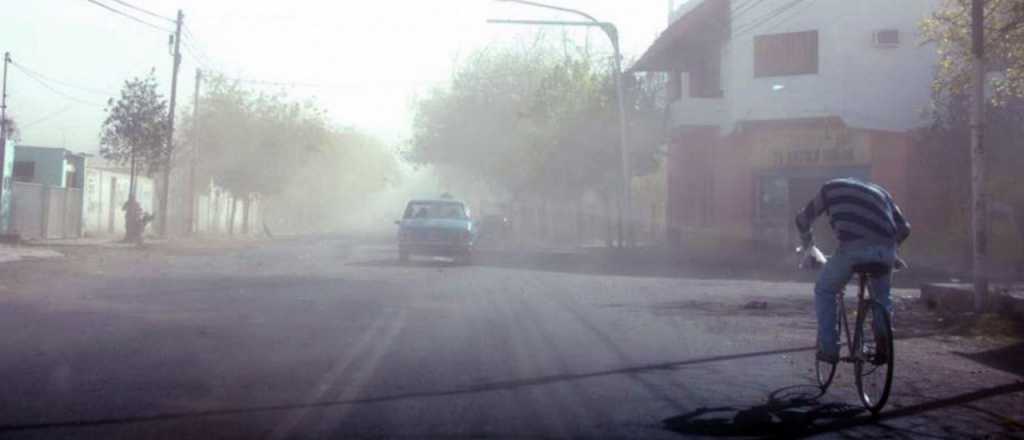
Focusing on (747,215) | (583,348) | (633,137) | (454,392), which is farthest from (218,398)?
(633,137)

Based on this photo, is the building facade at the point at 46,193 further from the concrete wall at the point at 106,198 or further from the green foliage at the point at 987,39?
the green foliage at the point at 987,39

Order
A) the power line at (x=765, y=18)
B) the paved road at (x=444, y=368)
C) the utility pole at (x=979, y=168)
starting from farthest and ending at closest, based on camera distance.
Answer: the power line at (x=765, y=18)
the utility pole at (x=979, y=168)
the paved road at (x=444, y=368)

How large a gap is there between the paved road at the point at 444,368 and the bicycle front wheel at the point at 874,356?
0.16 meters

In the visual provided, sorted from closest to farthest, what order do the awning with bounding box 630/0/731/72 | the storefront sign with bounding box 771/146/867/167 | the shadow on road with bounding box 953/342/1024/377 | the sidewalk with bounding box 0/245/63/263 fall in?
the shadow on road with bounding box 953/342/1024/377 → the sidewalk with bounding box 0/245/63/263 → the storefront sign with bounding box 771/146/867/167 → the awning with bounding box 630/0/731/72

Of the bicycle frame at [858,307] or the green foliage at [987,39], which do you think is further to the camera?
the green foliage at [987,39]

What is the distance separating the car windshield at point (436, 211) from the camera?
29.0m

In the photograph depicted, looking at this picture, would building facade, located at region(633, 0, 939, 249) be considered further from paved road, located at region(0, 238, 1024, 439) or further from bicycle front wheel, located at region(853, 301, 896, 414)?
bicycle front wheel, located at region(853, 301, 896, 414)

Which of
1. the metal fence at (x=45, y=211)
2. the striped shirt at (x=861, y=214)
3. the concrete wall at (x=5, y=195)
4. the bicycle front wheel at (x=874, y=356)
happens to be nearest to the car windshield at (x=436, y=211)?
the metal fence at (x=45, y=211)

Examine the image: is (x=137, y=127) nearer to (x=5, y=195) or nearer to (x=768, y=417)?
(x=5, y=195)

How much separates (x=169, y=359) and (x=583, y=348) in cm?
380

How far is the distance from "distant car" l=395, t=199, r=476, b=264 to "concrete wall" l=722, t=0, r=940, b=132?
10534 mm

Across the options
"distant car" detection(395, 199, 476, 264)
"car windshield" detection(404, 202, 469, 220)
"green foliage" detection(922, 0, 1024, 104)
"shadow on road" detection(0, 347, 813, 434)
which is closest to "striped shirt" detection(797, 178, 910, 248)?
"shadow on road" detection(0, 347, 813, 434)

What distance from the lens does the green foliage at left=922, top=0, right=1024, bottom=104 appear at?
1672 cm

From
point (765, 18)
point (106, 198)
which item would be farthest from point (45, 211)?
point (765, 18)
